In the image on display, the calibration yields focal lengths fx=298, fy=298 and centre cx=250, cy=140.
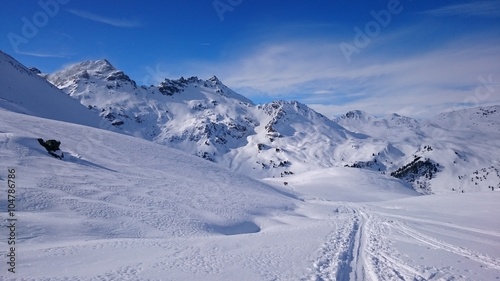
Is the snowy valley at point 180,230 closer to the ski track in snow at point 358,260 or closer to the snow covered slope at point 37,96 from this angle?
the ski track in snow at point 358,260

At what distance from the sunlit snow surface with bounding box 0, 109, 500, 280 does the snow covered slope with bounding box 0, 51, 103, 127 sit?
5706 centimetres

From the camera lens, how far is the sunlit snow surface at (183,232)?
12008 mm

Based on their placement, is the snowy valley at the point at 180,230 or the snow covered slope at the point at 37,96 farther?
the snow covered slope at the point at 37,96

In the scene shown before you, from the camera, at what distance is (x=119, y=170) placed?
103 ft

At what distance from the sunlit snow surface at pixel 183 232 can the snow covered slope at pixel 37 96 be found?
5706 cm

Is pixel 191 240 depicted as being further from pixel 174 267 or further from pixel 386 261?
pixel 386 261

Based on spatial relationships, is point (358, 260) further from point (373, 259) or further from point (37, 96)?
point (37, 96)

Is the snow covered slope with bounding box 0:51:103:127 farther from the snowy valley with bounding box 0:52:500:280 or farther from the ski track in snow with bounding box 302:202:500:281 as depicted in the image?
the ski track in snow with bounding box 302:202:500:281

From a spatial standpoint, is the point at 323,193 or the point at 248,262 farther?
the point at 323,193

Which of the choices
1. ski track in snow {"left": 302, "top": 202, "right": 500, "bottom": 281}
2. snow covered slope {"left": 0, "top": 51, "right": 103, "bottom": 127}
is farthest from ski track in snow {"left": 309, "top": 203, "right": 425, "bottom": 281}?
snow covered slope {"left": 0, "top": 51, "right": 103, "bottom": 127}

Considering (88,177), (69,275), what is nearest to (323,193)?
(88,177)

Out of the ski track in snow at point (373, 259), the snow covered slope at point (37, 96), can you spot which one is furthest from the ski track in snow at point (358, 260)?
the snow covered slope at point (37, 96)

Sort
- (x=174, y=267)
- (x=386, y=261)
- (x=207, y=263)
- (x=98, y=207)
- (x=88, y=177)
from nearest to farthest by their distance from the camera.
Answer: (x=174, y=267) → (x=207, y=263) → (x=386, y=261) → (x=98, y=207) → (x=88, y=177)

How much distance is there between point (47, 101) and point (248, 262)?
105869 mm
